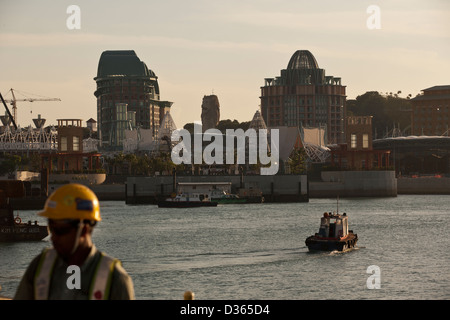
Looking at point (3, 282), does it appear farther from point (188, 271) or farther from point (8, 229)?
point (8, 229)

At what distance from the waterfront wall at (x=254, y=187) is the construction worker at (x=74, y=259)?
161152 mm

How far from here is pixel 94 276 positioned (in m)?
6.48

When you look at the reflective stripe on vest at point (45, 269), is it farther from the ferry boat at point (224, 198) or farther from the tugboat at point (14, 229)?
the ferry boat at point (224, 198)

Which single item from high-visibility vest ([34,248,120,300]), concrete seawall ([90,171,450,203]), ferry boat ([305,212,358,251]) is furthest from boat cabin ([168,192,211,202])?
high-visibility vest ([34,248,120,300])

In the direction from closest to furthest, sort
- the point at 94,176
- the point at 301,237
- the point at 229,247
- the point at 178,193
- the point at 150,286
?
1. the point at 150,286
2. the point at 229,247
3. the point at 301,237
4. the point at 178,193
5. the point at 94,176

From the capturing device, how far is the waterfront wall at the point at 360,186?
189 metres

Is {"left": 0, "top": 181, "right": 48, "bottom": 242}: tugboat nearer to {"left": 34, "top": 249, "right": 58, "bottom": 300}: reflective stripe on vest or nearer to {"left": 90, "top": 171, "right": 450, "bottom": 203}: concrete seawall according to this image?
{"left": 34, "top": 249, "right": 58, "bottom": 300}: reflective stripe on vest

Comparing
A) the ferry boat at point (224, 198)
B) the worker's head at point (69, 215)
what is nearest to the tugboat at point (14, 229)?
the worker's head at point (69, 215)

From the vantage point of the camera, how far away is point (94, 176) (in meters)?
186

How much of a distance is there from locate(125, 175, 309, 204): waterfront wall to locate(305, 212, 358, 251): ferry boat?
9888 cm

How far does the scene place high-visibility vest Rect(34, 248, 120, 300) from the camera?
6.43 meters

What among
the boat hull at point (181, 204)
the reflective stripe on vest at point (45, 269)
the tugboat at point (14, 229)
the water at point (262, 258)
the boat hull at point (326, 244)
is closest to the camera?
the reflective stripe on vest at point (45, 269)
